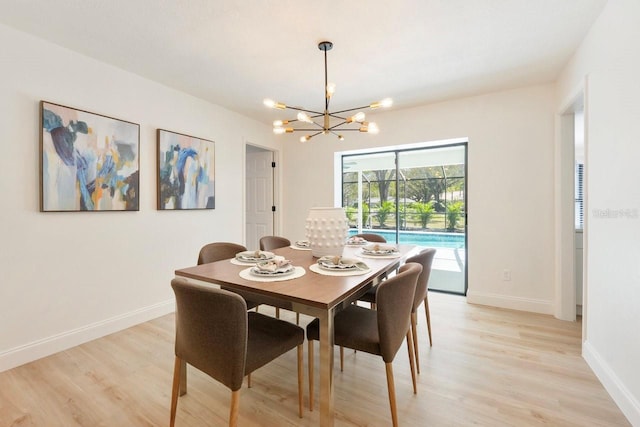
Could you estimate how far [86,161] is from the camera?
2.37 m

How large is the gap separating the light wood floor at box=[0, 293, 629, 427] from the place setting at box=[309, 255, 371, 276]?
759 mm

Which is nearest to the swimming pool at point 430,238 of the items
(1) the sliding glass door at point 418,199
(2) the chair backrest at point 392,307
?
(1) the sliding glass door at point 418,199

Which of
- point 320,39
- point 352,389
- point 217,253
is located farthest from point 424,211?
point 217,253

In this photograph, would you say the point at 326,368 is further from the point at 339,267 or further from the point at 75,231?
the point at 75,231

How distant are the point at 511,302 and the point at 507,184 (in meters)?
1.27

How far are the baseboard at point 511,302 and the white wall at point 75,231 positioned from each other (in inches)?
128

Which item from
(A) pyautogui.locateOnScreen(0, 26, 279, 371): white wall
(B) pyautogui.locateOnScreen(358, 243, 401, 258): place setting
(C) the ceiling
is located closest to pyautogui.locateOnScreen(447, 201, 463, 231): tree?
(C) the ceiling

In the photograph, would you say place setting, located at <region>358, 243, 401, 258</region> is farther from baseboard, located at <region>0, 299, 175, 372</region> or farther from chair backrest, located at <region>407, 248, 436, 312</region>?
baseboard, located at <region>0, 299, 175, 372</region>

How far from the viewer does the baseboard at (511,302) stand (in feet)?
9.73

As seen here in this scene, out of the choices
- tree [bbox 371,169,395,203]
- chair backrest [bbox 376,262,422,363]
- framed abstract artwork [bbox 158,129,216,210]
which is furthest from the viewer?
tree [bbox 371,169,395,203]

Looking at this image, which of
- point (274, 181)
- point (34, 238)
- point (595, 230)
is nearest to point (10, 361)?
point (34, 238)

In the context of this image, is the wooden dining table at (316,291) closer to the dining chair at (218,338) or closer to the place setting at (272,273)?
the place setting at (272,273)

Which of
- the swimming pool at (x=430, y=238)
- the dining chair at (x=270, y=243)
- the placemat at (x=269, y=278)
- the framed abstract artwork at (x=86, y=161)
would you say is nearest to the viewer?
the placemat at (x=269, y=278)

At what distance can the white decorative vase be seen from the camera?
6.16 ft
